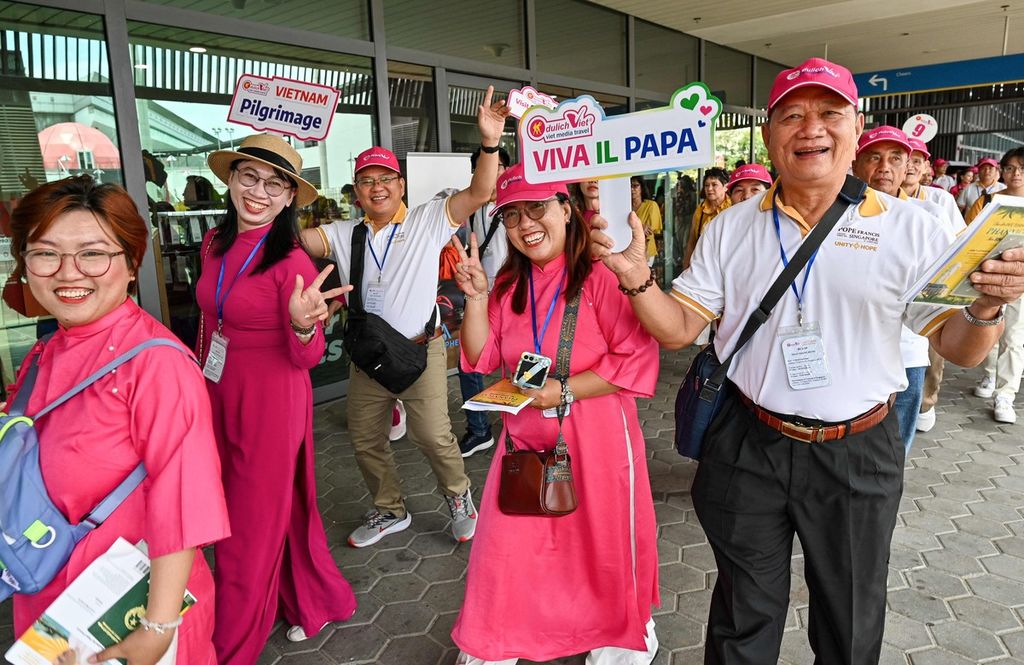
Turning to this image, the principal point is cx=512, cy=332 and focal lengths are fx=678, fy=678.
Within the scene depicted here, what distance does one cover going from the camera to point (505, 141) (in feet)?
24.2

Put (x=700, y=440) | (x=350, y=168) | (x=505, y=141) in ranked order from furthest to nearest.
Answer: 1. (x=505, y=141)
2. (x=350, y=168)
3. (x=700, y=440)

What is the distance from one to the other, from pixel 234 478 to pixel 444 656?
1059 millimetres

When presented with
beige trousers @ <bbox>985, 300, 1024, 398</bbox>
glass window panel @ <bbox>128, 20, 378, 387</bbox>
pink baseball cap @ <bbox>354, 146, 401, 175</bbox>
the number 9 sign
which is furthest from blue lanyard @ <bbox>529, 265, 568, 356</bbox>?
the number 9 sign

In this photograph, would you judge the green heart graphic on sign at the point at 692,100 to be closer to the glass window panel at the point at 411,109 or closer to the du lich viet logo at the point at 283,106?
the du lich viet logo at the point at 283,106

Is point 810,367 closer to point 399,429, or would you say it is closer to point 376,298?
point 376,298

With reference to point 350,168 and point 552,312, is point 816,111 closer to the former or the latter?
point 552,312

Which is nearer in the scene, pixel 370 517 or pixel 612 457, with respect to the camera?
pixel 612 457

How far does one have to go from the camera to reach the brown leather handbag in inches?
84.3

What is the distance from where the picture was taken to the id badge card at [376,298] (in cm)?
340

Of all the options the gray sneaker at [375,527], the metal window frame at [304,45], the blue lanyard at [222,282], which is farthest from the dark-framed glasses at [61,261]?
the metal window frame at [304,45]

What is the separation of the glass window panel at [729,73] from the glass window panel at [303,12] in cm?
644

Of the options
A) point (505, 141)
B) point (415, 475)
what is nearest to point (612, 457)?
point (415, 475)

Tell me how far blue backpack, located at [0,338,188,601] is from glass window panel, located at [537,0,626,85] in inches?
274

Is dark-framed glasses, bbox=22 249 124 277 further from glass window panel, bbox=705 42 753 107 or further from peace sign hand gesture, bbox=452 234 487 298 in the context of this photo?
glass window panel, bbox=705 42 753 107
